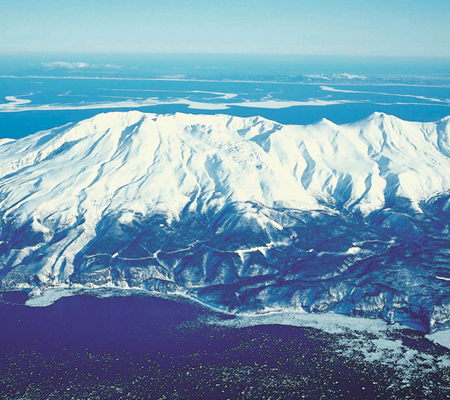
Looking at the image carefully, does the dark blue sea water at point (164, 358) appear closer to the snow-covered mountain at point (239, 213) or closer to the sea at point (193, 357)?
the sea at point (193, 357)

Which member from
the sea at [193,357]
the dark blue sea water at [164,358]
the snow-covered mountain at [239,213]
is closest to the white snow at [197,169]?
the snow-covered mountain at [239,213]

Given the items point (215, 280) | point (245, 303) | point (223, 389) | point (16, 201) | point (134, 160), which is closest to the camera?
point (223, 389)

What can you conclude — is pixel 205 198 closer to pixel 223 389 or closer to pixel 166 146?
pixel 166 146

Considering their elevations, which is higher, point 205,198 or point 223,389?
point 205,198

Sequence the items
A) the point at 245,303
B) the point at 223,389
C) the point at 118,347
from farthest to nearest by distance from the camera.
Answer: the point at 245,303, the point at 118,347, the point at 223,389

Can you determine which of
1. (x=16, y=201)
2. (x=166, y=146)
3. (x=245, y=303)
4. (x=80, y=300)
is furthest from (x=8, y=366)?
(x=166, y=146)

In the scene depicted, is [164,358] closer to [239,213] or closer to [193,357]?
[193,357]

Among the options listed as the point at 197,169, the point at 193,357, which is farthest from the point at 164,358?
the point at 197,169

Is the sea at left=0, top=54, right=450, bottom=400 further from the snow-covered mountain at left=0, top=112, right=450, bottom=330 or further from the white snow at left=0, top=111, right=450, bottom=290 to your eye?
the white snow at left=0, top=111, right=450, bottom=290
